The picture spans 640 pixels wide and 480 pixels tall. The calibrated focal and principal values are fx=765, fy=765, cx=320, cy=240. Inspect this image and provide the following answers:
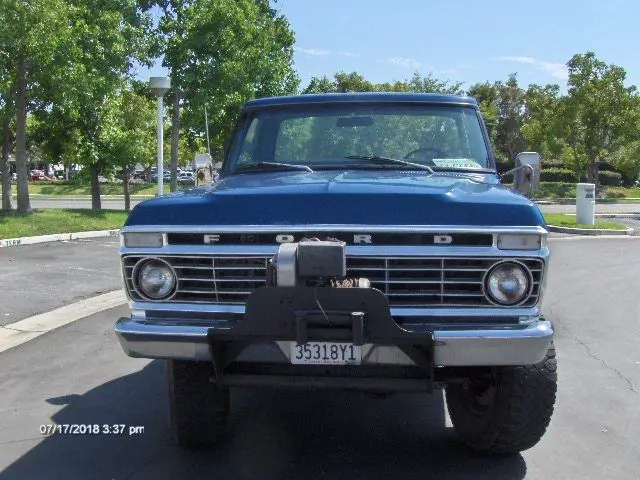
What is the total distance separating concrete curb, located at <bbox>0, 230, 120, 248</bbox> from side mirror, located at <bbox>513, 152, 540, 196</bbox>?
12317 millimetres

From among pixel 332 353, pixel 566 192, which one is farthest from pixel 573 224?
pixel 566 192

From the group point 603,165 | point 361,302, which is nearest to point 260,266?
point 361,302

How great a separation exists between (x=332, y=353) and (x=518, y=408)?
118cm

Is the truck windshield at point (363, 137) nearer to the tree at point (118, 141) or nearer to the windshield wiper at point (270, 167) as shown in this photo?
the windshield wiper at point (270, 167)

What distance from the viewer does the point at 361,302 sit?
3.44 meters

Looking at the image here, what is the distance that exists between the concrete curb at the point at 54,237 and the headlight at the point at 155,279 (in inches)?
483

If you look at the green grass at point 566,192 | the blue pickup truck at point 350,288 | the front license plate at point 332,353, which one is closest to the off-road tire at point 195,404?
the blue pickup truck at point 350,288

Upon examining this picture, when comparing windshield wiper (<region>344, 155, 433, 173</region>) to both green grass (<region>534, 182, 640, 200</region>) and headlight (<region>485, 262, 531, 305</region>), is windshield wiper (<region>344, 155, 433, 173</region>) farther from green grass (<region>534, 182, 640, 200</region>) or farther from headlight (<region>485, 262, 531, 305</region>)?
green grass (<region>534, 182, 640, 200</region>)

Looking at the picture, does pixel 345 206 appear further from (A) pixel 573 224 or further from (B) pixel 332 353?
(A) pixel 573 224

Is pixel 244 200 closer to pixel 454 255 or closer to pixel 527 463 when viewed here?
pixel 454 255

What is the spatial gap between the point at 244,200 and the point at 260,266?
34 centimetres

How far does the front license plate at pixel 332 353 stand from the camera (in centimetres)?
354

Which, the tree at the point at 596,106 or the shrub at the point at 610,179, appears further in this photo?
the shrub at the point at 610,179

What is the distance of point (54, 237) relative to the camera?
657 inches
